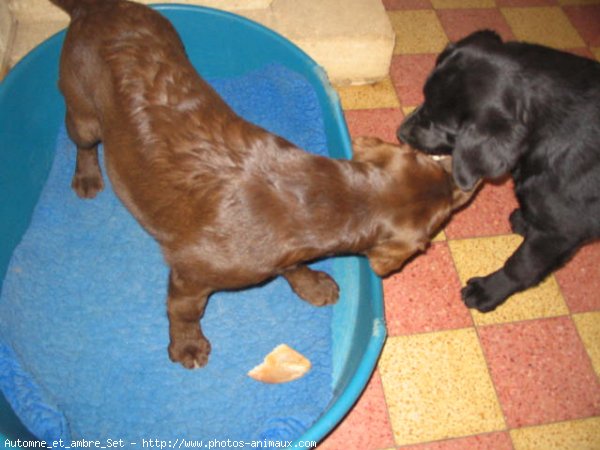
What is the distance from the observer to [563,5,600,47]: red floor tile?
4520mm

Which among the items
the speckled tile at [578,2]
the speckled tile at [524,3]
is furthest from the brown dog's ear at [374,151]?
the speckled tile at [578,2]

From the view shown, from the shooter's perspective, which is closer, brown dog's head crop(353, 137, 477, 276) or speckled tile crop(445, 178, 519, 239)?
brown dog's head crop(353, 137, 477, 276)

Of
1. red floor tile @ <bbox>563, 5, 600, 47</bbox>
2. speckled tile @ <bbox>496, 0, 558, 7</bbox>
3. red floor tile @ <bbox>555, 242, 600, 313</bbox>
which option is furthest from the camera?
speckled tile @ <bbox>496, 0, 558, 7</bbox>

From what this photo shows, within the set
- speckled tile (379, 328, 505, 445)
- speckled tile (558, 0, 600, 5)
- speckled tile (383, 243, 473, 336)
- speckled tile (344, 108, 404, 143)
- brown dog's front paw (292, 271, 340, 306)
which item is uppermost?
speckled tile (344, 108, 404, 143)

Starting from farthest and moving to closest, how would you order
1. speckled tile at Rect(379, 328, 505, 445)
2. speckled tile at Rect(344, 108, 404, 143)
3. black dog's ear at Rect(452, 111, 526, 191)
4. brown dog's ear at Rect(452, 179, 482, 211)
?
speckled tile at Rect(344, 108, 404, 143), speckled tile at Rect(379, 328, 505, 445), black dog's ear at Rect(452, 111, 526, 191), brown dog's ear at Rect(452, 179, 482, 211)

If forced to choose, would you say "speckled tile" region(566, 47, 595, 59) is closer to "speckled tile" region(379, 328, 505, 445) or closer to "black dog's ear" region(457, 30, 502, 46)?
"black dog's ear" region(457, 30, 502, 46)

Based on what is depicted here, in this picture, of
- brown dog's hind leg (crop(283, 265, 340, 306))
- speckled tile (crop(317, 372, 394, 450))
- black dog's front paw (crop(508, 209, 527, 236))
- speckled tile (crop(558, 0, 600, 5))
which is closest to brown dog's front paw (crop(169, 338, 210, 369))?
brown dog's hind leg (crop(283, 265, 340, 306))

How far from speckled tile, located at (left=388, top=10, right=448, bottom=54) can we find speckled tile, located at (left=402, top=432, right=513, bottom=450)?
2844 mm

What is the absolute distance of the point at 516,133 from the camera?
2.07 meters

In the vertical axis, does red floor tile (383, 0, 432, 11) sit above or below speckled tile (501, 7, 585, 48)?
above

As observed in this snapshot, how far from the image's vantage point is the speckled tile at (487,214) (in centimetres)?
330

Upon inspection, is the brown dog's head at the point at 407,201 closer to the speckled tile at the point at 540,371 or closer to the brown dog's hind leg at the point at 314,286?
the brown dog's hind leg at the point at 314,286

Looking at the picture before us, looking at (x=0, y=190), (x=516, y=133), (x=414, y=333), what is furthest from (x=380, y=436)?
(x=0, y=190)

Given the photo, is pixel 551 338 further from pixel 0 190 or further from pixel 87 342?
pixel 0 190
